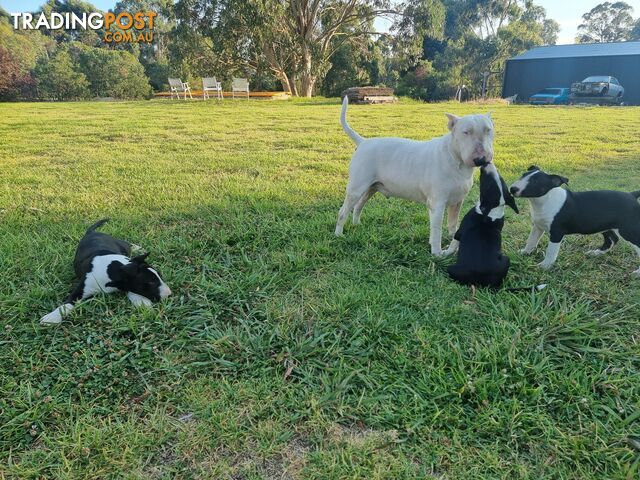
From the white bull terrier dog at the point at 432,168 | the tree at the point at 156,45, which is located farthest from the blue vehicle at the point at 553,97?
the white bull terrier dog at the point at 432,168

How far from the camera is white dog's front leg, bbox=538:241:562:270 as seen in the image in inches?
143

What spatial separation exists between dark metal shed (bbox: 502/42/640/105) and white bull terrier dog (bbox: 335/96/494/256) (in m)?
38.7

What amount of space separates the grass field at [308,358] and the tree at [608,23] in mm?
93167

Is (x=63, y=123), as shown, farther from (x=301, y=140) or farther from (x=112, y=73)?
(x=112, y=73)

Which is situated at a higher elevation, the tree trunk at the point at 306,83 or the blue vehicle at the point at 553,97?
the tree trunk at the point at 306,83

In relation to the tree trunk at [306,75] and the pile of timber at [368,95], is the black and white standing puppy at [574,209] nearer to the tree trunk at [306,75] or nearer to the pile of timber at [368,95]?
the pile of timber at [368,95]

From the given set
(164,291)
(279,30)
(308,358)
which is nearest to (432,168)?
(308,358)

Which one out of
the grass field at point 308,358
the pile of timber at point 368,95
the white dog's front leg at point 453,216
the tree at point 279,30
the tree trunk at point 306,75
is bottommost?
the grass field at point 308,358

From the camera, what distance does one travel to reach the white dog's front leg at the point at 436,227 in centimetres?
382

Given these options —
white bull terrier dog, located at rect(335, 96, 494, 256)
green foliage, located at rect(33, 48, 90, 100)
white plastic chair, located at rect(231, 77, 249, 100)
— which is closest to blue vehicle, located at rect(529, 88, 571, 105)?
white plastic chair, located at rect(231, 77, 249, 100)

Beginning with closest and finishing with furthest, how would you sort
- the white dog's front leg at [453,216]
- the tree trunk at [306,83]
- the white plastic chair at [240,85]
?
the white dog's front leg at [453,216]
the white plastic chair at [240,85]
the tree trunk at [306,83]

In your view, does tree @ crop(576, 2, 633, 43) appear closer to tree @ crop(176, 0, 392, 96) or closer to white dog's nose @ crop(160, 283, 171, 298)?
tree @ crop(176, 0, 392, 96)

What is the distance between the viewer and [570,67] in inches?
1457

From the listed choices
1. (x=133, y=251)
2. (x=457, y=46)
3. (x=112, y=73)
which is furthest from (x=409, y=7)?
(x=133, y=251)
